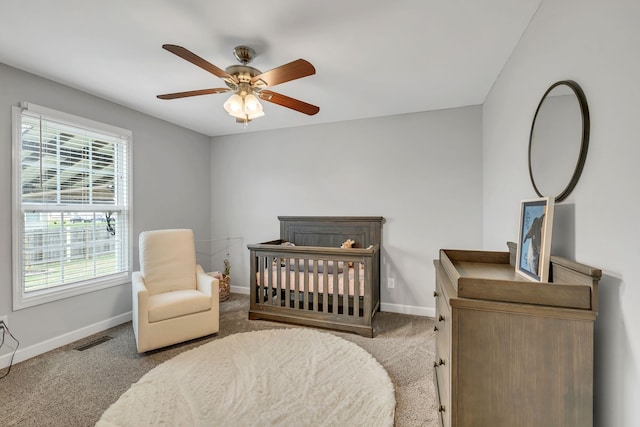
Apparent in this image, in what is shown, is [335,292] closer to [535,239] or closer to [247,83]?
[535,239]

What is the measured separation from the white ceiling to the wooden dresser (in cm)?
156

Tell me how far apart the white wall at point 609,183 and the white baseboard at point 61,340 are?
12.2ft

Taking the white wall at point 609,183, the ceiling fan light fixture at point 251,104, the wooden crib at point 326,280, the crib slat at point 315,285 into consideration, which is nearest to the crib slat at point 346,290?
the wooden crib at point 326,280

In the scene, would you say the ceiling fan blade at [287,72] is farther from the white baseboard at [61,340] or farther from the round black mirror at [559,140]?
the white baseboard at [61,340]

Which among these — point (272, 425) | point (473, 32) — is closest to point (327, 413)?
point (272, 425)

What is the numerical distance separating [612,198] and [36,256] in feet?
12.6

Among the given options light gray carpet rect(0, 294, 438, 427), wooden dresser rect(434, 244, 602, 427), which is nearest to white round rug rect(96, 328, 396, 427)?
light gray carpet rect(0, 294, 438, 427)

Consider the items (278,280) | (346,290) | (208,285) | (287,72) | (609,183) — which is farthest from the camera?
(278,280)

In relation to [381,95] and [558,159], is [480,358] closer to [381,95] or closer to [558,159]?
[558,159]

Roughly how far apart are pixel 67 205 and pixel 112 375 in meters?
1.63

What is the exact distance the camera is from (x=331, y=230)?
368 centimetres

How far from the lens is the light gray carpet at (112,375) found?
1710mm

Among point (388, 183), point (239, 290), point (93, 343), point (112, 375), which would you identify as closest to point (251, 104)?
point (388, 183)

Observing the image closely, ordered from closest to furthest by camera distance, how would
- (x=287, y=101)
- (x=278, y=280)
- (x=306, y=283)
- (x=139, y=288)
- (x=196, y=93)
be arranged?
1. (x=196, y=93)
2. (x=287, y=101)
3. (x=139, y=288)
4. (x=306, y=283)
5. (x=278, y=280)
